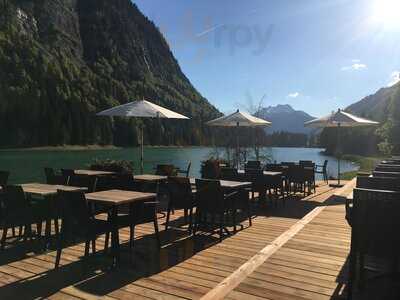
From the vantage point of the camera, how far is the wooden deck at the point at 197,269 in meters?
3.67

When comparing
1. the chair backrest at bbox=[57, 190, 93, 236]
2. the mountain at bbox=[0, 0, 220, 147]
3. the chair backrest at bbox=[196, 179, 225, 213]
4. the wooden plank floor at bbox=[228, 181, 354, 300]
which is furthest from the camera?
the mountain at bbox=[0, 0, 220, 147]

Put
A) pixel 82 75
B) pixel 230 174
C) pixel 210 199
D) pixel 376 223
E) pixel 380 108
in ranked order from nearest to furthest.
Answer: pixel 376 223 < pixel 210 199 < pixel 230 174 < pixel 380 108 < pixel 82 75

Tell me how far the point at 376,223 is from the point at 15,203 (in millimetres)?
3943

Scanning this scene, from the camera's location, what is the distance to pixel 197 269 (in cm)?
438

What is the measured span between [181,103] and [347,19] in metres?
112

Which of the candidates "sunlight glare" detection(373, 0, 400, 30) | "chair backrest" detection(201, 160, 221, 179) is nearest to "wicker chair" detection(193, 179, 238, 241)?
"chair backrest" detection(201, 160, 221, 179)

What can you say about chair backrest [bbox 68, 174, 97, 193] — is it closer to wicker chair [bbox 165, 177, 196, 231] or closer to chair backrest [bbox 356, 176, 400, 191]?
wicker chair [bbox 165, 177, 196, 231]

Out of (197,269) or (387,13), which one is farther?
(387,13)

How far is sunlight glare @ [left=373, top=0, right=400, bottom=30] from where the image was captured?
27.7ft

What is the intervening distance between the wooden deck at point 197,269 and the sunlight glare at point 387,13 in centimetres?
494

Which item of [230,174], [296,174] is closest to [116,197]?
[230,174]

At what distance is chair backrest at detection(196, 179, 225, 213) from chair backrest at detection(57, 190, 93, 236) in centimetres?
183

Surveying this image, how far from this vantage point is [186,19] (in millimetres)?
10336

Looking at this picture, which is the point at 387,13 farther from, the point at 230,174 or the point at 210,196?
the point at 210,196
